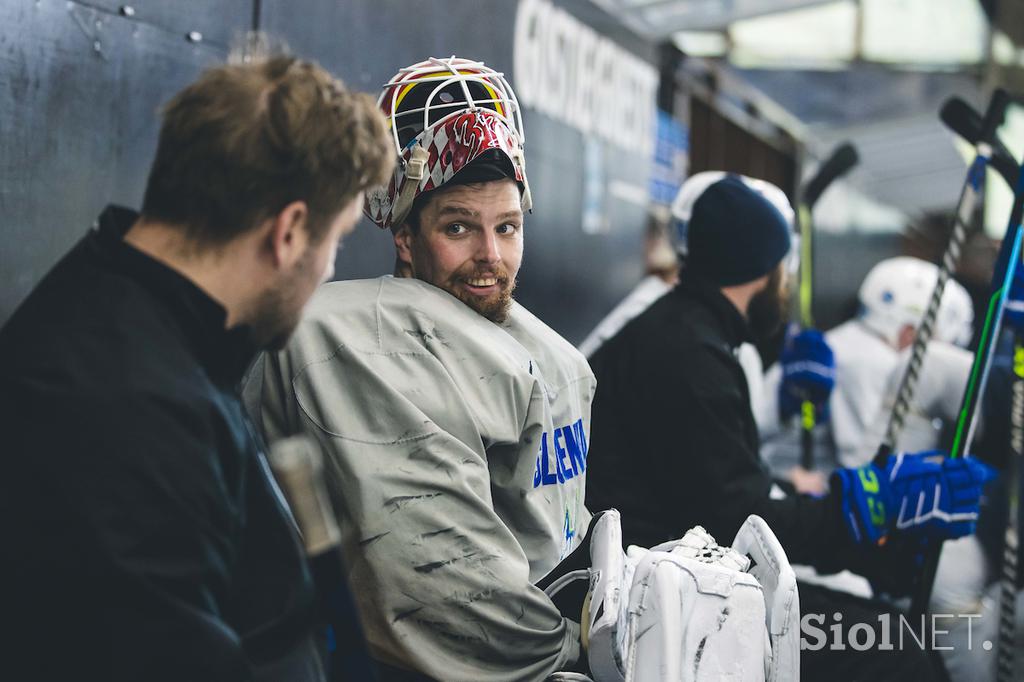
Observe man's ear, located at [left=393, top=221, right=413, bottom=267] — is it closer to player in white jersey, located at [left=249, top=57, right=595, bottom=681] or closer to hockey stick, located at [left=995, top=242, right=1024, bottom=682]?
player in white jersey, located at [left=249, top=57, right=595, bottom=681]

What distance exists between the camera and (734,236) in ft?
8.93

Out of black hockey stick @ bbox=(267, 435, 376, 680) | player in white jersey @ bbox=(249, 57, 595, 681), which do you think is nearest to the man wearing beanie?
player in white jersey @ bbox=(249, 57, 595, 681)

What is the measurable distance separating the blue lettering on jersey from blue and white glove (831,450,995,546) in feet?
2.62

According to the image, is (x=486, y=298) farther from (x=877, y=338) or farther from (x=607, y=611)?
(x=877, y=338)

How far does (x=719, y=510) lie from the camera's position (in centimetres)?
227

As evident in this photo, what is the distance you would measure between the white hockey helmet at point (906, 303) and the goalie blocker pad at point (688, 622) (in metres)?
3.57

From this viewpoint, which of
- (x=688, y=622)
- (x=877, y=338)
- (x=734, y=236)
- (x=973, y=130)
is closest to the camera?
(x=688, y=622)

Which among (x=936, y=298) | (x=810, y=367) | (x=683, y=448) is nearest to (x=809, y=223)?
(x=810, y=367)

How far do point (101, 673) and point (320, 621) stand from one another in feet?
1.25

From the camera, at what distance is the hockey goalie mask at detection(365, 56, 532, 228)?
1.85 metres

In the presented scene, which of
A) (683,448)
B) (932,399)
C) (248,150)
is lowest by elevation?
(932,399)

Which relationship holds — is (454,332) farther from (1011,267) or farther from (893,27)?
(893,27)

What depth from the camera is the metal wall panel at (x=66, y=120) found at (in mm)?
2059

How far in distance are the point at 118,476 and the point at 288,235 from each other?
359mm
